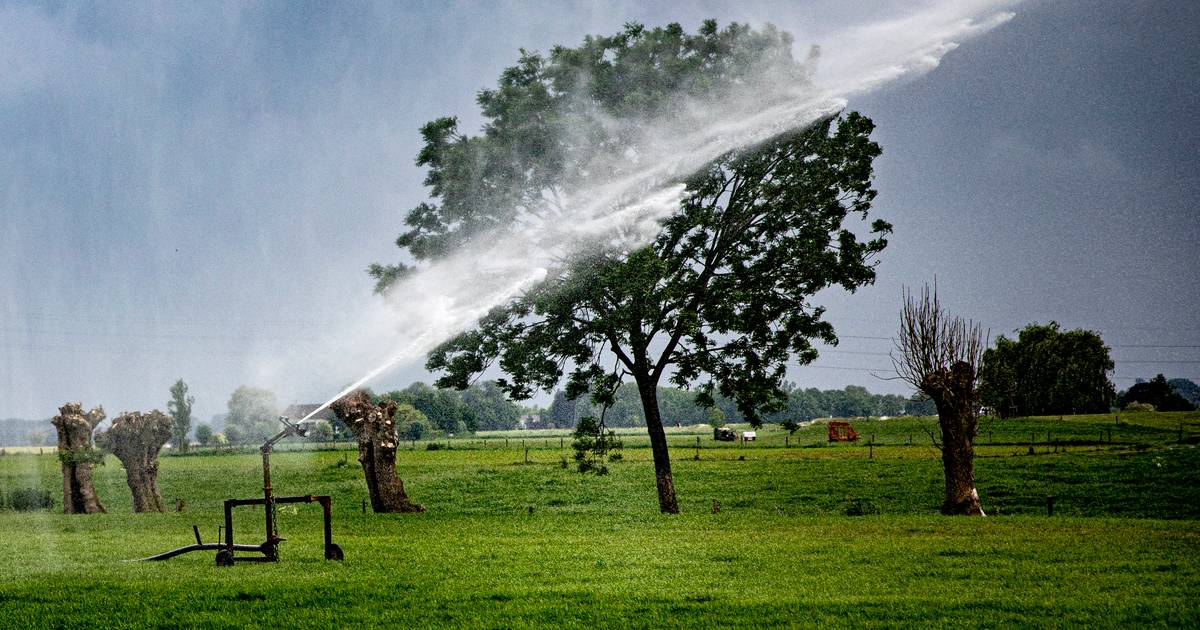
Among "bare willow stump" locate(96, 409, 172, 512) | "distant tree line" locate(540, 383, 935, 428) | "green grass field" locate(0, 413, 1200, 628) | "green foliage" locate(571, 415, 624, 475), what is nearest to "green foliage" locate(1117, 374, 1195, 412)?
"distant tree line" locate(540, 383, 935, 428)

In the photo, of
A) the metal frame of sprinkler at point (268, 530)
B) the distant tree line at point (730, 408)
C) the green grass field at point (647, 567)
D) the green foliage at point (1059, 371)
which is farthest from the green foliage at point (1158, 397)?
the metal frame of sprinkler at point (268, 530)

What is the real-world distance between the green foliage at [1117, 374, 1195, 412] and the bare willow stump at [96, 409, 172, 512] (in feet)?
409

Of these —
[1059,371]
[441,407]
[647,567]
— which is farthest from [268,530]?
[1059,371]

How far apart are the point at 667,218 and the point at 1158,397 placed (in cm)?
12774

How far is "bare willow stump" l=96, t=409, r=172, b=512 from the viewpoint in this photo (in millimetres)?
44188

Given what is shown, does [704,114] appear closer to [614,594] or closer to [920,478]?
[614,594]

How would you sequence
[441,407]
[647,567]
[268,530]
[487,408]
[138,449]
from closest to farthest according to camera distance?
[268,530], [647,567], [138,449], [441,407], [487,408]

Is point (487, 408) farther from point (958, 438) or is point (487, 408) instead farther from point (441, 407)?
point (958, 438)

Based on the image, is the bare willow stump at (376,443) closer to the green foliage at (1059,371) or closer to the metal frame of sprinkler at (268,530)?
the metal frame of sprinkler at (268,530)

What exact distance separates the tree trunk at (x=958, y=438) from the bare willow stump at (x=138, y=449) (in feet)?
112

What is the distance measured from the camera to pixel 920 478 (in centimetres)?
5409

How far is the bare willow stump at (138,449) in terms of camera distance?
44188mm

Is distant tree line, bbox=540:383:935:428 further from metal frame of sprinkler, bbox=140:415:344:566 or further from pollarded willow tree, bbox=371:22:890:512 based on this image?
metal frame of sprinkler, bbox=140:415:344:566

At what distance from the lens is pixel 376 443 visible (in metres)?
38.2
